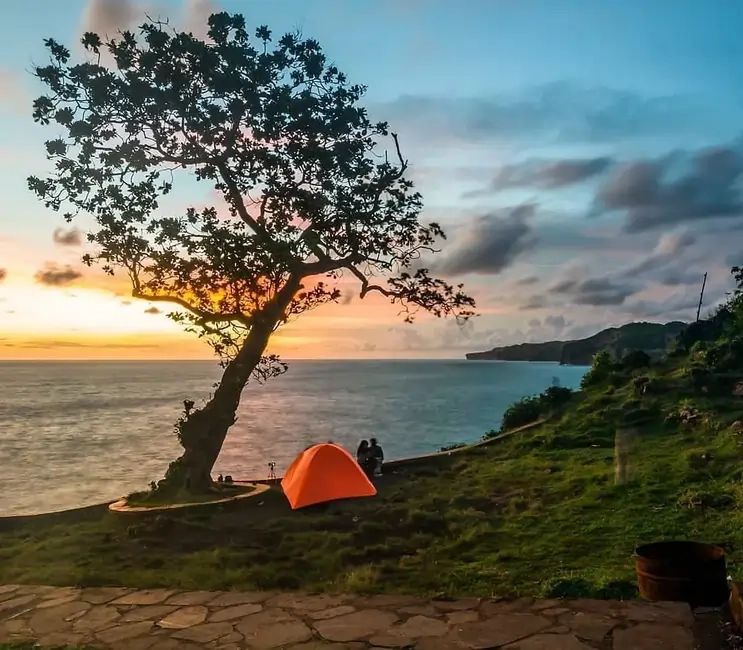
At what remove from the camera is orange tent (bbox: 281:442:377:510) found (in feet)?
42.7

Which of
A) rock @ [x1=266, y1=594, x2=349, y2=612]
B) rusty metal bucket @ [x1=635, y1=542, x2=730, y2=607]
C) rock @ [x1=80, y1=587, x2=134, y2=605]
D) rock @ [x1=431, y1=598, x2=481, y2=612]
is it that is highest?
rusty metal bucket @ [x1=635, y1=542, x2=730, y2=607]

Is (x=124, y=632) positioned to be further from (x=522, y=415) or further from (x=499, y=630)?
(x=522, y=415)

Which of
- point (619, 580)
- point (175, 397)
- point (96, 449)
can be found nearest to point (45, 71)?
point (619, 580)

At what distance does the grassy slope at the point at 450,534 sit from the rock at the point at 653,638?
1204mm

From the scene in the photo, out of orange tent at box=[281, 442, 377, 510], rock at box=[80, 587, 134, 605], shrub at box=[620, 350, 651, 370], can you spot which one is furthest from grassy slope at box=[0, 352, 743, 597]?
shrub at box=[620, 350, 651, 370]

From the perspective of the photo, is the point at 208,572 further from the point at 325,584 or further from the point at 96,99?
the point at 96,99

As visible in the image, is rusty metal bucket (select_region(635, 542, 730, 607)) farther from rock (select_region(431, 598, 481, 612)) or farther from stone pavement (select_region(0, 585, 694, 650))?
rock (select_region(431, 598, 481, 612))

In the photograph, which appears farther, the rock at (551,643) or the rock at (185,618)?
the rock at (185,618)

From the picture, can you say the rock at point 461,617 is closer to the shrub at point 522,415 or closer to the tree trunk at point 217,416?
the tree trunk at point 217,416

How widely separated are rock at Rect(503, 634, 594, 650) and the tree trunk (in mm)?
9224

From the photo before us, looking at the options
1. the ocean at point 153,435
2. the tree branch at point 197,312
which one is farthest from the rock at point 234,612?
the ocean at point 153,435

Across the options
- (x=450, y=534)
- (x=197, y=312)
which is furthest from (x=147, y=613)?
(x=197, y=312)

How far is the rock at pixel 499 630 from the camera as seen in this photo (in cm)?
548

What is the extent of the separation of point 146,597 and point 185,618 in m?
0.95
